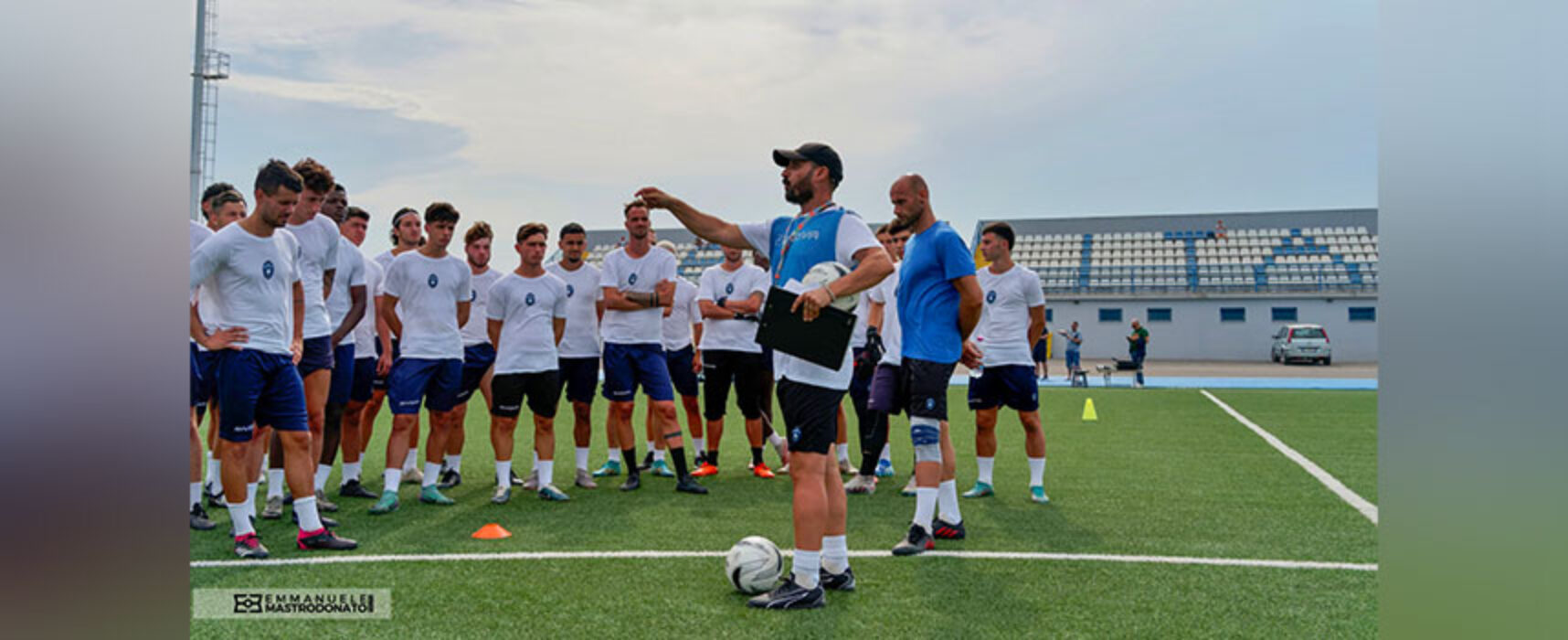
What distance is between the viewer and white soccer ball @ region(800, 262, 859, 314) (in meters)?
4.05

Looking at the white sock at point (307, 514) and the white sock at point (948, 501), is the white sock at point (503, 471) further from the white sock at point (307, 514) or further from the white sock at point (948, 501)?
the white sock at point (948, 501)

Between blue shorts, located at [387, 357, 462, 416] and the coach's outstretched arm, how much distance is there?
3.23m

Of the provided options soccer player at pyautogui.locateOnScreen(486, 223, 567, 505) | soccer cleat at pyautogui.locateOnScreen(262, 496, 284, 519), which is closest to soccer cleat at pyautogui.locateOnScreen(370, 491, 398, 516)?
soccer cleat at pyautogui.locateOnScreen(262, 496, 284, 519)

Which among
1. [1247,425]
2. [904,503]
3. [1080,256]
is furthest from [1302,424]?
[1080,256]

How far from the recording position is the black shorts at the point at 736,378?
8.54 m

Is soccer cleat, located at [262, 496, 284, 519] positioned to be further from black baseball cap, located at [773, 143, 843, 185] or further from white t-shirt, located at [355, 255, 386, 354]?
black baseball cap, located at [773, 143, 843, 185]

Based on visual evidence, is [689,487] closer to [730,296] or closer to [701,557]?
[730,296]

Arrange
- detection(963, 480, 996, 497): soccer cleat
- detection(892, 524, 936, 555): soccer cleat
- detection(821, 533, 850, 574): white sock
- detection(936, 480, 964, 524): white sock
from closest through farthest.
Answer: detection(821, 533, 850, 574): white sock → detection(892, 524, 936, 555): soccer cleat → detection(936, 480, 964, 524): white sock → detection(963, 480, 996, 497): soccer cleat

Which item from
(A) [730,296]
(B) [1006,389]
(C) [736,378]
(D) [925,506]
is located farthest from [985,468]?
(A) [730,296]

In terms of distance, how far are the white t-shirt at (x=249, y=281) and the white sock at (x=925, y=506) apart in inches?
139

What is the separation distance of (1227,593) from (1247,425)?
966cm

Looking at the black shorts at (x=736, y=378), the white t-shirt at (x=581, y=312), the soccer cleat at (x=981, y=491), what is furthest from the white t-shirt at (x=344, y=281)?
the soccer cleat at (x=981, y=491)

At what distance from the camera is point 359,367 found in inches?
300
